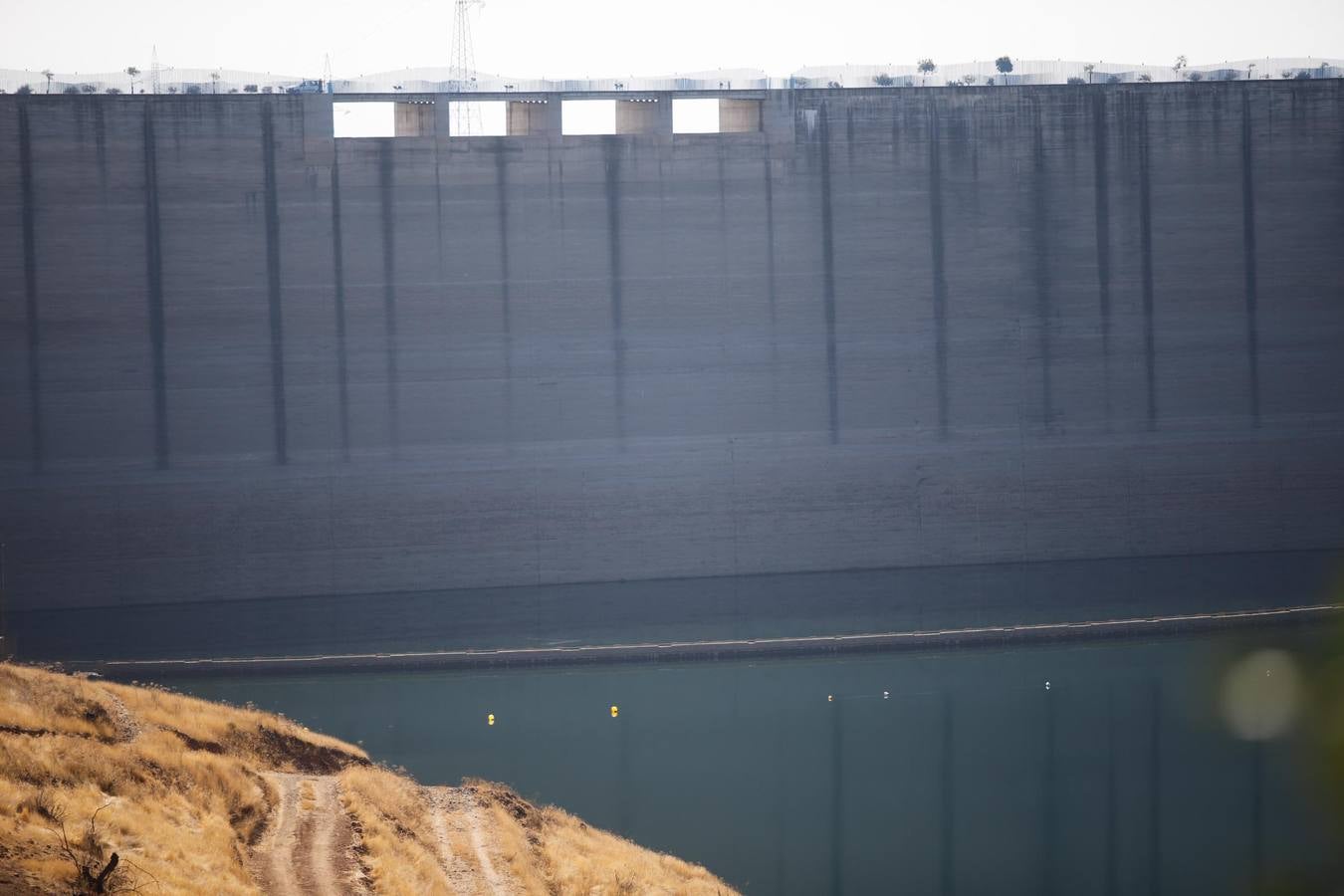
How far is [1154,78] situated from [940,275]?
5.78 meters

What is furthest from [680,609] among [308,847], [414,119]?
[308,847]

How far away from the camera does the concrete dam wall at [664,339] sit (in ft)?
61.5

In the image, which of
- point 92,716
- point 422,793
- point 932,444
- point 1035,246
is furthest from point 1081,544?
point 92,716

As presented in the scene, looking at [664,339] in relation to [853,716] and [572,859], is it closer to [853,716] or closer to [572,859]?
[853,716]

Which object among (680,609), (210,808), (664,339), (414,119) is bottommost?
(680,609)

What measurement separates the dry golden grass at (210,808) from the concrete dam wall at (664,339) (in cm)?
819

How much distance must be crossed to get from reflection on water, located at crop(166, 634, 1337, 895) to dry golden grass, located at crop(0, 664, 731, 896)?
180 centimetres

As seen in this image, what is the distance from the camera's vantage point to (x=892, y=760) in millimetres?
13414

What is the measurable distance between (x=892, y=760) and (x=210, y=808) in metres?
7.69

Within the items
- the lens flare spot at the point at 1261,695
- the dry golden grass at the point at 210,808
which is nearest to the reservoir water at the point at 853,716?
the lens flare spot at the point at 1261,695

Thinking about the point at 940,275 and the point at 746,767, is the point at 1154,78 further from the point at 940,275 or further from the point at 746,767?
the point at 746,767

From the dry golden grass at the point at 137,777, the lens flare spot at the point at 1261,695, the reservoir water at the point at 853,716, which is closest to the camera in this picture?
the dry golden grass at the point at 137,777

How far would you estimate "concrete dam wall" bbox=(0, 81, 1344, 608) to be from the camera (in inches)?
738

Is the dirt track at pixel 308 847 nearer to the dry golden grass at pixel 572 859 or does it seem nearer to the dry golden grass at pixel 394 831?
the dry golden grass at pixel 394 831
